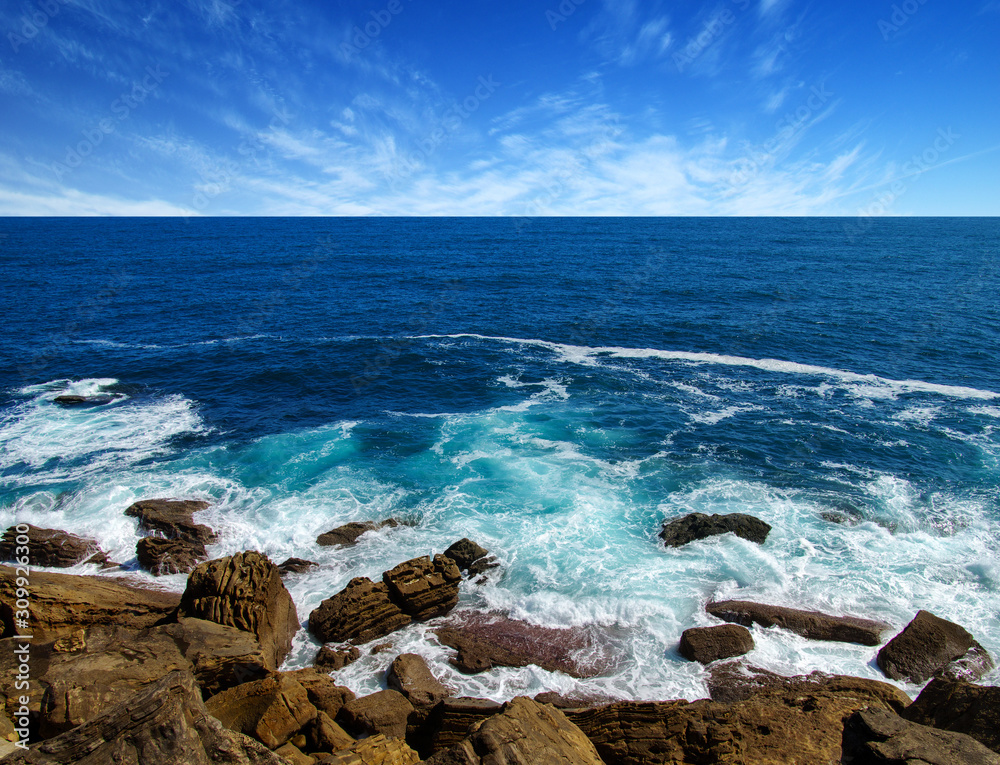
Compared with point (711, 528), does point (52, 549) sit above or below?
above

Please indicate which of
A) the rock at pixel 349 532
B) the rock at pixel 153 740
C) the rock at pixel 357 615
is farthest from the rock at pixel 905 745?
the rock at pixel 349 532

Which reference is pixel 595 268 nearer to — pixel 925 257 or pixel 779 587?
pixel 925 257

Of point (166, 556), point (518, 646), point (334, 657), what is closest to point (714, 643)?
point (518, 646)

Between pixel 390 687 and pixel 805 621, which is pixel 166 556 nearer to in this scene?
pixel 390 687

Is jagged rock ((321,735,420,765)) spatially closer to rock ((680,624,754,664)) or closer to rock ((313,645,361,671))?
rock ((313,645,361,671))

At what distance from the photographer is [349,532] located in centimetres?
2512

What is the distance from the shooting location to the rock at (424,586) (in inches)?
792

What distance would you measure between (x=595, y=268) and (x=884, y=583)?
82.5m

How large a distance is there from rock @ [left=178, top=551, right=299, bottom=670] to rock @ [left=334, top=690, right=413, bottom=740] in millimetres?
3312

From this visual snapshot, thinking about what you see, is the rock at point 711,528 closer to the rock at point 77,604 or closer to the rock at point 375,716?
the rock at point 375,716

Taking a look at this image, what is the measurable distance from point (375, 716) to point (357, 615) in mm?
4835

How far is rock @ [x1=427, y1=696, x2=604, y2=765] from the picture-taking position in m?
10.4

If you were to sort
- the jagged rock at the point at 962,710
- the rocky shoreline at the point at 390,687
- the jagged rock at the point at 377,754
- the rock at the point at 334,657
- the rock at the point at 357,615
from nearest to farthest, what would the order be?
the rocky shoreline at the point at 390,687 → the jagged rock at the point at 377,754 → the jagged rock at the point at 962,710 → the rock at the point at 334,657 → the rock at the point at 357,615

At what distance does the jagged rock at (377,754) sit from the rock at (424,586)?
696 cm
